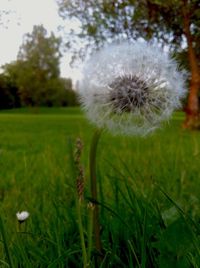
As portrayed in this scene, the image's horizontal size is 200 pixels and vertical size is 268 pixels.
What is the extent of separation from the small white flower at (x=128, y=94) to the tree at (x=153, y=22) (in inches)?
722

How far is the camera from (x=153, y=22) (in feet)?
70.7

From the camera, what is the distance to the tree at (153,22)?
20569mm

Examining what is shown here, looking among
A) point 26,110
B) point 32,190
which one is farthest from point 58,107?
point 32,190

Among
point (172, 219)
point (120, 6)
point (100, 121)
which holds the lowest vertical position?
point (172, 219)

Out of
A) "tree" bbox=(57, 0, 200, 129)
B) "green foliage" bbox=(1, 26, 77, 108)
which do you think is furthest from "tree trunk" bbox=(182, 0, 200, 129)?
"green foliage" bbox=(1, 26, 77, 108)

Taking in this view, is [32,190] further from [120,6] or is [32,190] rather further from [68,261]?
[120,6]

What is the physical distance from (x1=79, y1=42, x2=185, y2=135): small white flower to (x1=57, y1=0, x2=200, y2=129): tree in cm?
1834

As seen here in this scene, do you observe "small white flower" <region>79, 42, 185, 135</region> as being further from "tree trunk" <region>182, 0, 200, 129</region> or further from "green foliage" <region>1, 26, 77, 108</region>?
"green foliage" <region>1, 26, 77, 108</region>

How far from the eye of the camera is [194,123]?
2097 centimetres

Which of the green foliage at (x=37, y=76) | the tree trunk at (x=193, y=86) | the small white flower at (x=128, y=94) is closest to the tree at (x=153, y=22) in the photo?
the tree trunk at (x=193, y=86)

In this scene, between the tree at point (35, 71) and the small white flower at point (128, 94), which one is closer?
the small white flower at point (128, 94)

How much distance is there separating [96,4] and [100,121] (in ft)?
69.9

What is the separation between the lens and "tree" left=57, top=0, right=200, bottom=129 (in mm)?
20569

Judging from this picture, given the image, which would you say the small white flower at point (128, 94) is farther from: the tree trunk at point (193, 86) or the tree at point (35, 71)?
the tree at point (35, 71)
